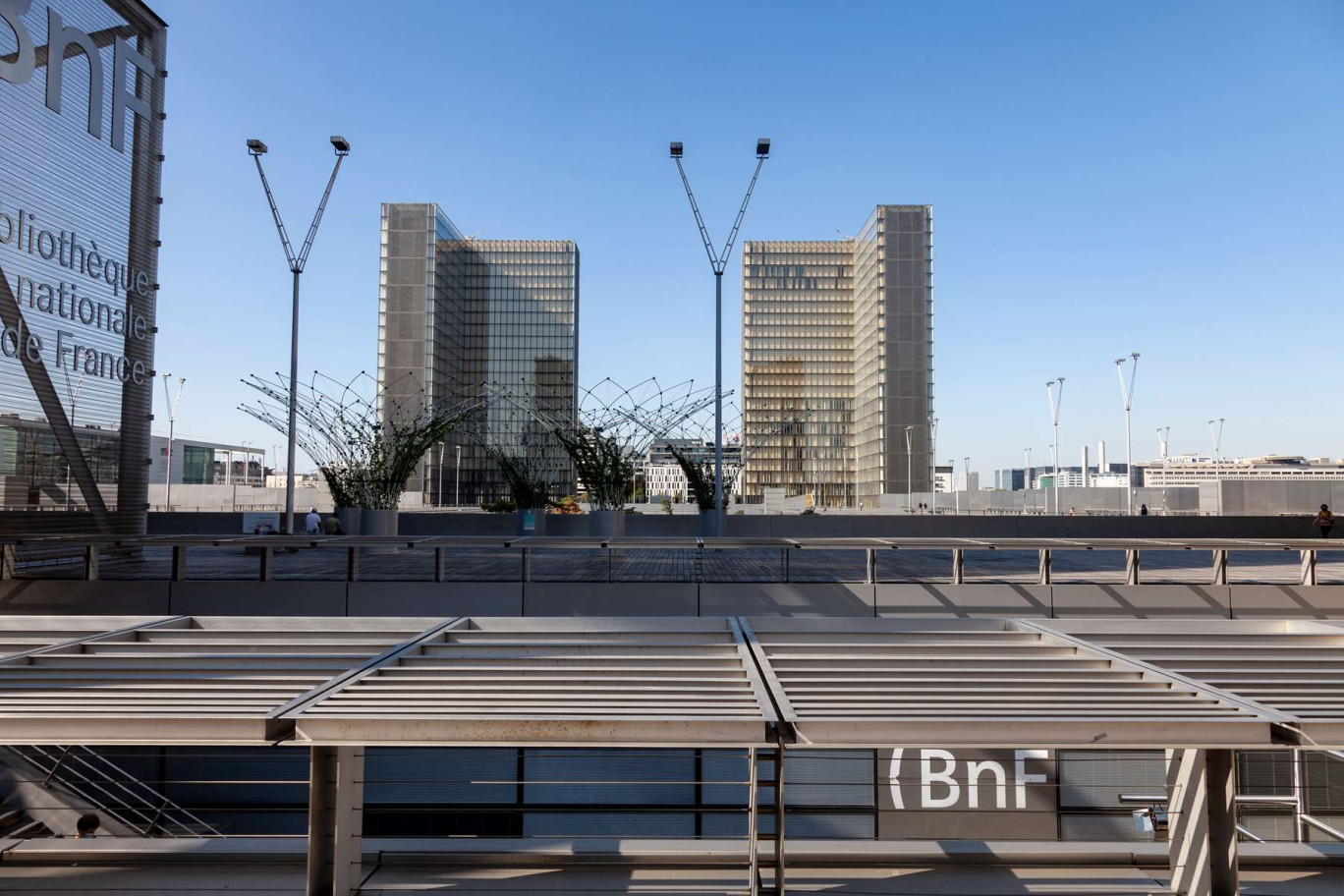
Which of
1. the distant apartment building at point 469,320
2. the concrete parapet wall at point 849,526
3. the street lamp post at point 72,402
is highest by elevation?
the distant apartment building at point 469,320

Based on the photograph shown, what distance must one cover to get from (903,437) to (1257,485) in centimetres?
6618

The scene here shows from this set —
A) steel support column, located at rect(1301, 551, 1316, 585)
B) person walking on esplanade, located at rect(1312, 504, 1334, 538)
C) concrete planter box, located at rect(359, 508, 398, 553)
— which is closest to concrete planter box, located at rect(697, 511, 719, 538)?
concrete planter box, located at rect(359, 508, 398, 553)

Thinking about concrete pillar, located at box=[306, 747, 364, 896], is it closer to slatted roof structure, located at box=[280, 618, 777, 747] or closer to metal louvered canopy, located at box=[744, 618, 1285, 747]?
slatted roof structure, located at box=[280, 618, 777, 747]

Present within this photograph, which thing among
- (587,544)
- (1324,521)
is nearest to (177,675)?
(587,544)

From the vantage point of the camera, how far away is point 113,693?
12.8 feet

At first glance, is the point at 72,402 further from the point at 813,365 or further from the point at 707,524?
the point at 813,365

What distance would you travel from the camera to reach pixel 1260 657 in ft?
15.5

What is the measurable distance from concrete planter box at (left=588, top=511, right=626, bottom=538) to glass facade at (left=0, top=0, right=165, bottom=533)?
10832 millimetres

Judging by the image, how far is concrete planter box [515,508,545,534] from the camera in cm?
2572

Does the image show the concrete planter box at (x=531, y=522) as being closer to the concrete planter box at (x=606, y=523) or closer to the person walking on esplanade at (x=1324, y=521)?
the concrete planter box at (x=606, y=523)

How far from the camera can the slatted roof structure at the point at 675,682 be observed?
3336mm

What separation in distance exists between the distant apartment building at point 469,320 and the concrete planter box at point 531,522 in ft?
252

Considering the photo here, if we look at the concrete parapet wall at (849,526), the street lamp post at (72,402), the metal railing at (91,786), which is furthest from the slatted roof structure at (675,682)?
the concrete parapet wall at (849,526)

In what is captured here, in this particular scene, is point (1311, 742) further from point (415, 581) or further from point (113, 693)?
point (415, 581)
